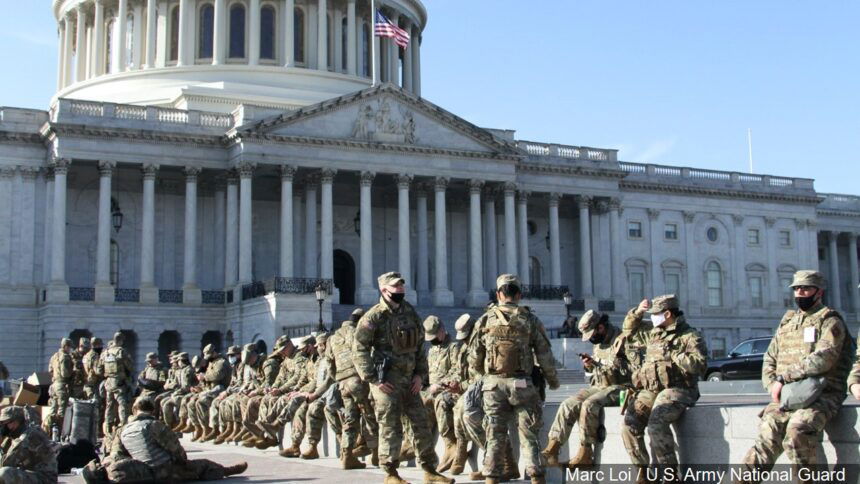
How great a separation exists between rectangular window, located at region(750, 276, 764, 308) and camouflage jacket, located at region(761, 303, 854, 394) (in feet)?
190

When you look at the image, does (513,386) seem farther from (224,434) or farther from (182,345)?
(182,345)

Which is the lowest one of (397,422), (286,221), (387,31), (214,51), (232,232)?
(397,422)

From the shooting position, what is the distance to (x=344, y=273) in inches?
2247

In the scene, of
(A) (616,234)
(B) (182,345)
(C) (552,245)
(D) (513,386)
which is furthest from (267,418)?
(A) (616,234)

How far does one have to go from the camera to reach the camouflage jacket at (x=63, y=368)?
885 inches

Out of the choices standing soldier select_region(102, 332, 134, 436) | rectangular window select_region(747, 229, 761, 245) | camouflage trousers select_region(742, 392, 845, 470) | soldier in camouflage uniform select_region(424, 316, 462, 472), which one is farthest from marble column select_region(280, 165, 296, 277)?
camouflage trousers select_region(742, 392, 845, 470)

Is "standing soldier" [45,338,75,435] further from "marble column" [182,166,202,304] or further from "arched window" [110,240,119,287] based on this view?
"arched window" [110,240,119,287]

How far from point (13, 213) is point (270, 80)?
1820 centimetres

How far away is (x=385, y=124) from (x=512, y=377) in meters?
41.1

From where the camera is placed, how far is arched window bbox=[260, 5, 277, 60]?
6438 centimetres

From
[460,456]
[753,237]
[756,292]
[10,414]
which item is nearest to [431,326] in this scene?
[460,456]

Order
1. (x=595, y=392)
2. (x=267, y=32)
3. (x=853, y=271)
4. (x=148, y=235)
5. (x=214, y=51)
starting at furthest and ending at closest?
(x=853, y=271)
(x=267, y=32)
(x=214, y=51)
(x=148, y=235)
(x=595, y=392)

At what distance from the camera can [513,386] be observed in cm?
1191

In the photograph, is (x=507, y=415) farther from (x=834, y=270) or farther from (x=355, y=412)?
(x=834, y=270)
